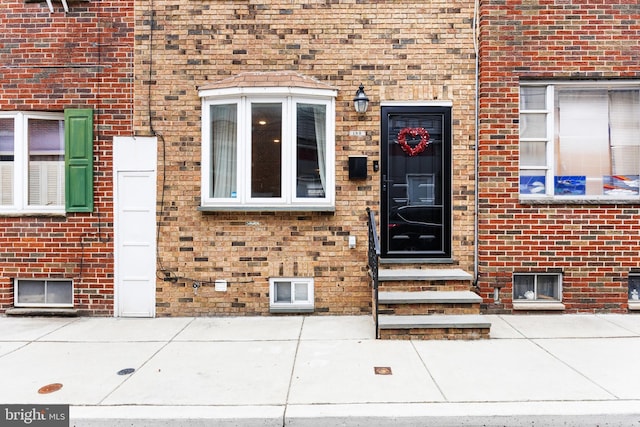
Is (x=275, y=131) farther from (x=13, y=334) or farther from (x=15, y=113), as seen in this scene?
(x=13, y=334)

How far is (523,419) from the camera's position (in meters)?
3.15

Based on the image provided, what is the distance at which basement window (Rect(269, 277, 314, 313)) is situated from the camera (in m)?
5.71

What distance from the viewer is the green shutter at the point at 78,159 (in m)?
5.76

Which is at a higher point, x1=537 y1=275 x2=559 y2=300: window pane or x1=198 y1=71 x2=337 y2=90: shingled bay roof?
x1=198 y1=71 x2=337 y2=90: shingled bay roof

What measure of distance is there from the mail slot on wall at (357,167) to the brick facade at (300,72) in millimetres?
118

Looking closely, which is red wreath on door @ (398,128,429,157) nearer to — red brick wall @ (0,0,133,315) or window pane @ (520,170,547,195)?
window pane @ (520,170,547,195)

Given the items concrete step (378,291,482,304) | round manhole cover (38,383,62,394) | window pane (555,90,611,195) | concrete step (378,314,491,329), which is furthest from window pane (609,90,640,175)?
round manhole cover (38,383,62,394)

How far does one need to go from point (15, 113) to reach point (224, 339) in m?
4.59

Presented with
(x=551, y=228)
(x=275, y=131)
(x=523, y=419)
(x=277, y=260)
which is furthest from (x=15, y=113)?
(x=551, y=228)

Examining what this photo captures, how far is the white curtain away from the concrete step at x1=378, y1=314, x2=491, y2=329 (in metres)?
2.03

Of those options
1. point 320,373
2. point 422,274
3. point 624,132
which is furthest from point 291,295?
point 624,132

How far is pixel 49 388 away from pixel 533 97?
6.84m

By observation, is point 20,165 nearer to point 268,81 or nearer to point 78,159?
point 78,159

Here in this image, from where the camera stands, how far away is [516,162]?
5707 millimetres
